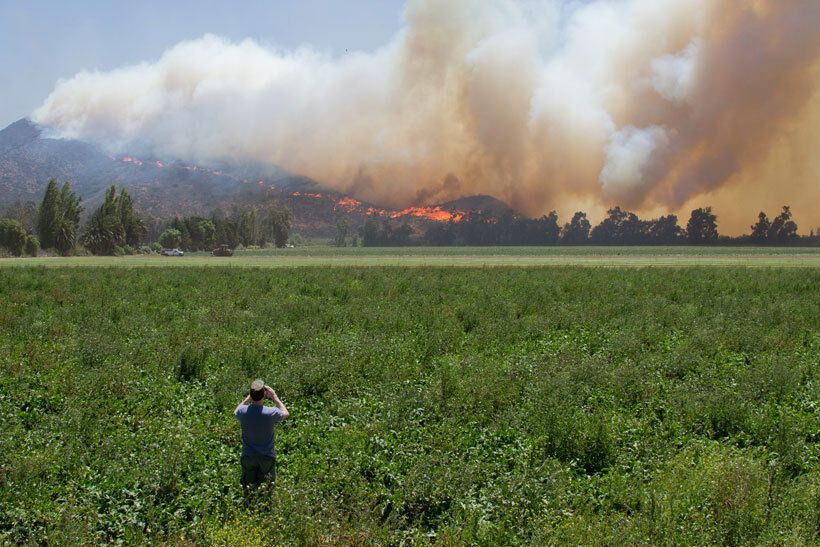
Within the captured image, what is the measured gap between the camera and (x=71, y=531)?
10242 millimetres

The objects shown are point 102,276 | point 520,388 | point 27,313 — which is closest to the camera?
point 520,388

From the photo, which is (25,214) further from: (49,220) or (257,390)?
(257,390)

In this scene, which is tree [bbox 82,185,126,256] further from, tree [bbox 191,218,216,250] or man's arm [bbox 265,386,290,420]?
man's arm [bbox 265,386,290,420]

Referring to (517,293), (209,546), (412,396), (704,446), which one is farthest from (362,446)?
(517,293)

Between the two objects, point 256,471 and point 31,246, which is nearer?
point 256,471

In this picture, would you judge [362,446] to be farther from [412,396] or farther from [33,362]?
[33,362]

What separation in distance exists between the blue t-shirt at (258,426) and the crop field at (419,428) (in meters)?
0.81

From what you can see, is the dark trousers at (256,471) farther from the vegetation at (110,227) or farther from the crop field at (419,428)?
the vegetation at (110,227)

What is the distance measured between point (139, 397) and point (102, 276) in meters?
35.7

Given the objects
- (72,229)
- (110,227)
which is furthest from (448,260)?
(72,229)

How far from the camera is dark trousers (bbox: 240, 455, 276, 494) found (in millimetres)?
11617

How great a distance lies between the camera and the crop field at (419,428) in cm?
1110

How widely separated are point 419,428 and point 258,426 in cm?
472

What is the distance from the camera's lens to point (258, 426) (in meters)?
11.4
